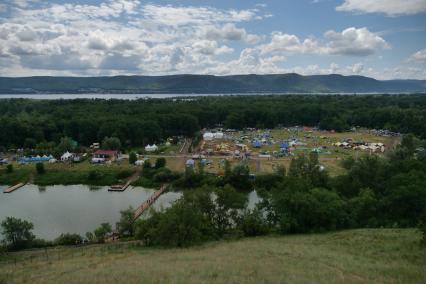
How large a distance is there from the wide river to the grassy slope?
9.18 meters

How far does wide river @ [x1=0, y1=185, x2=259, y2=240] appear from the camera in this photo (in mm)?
30438

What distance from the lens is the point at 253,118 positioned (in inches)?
3684

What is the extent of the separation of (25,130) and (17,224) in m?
46.1

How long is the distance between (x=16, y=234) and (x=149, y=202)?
14.1 meters

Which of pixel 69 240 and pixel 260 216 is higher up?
pixel 260 216

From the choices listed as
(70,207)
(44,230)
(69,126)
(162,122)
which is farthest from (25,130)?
(44,230)

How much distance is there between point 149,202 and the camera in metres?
36.2

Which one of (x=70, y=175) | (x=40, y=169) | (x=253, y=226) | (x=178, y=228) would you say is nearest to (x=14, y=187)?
→ (x=40, y=169)

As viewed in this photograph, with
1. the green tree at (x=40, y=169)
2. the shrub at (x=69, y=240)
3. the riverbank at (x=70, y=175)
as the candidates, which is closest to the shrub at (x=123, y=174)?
the riverbank at (x=70, y=175)

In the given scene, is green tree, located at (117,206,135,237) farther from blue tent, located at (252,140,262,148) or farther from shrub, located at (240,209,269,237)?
blue tent, located at (252,140,262,148)

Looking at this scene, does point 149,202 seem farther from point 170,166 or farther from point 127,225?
point 170,166

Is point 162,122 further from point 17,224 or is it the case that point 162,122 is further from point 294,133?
point 17,224

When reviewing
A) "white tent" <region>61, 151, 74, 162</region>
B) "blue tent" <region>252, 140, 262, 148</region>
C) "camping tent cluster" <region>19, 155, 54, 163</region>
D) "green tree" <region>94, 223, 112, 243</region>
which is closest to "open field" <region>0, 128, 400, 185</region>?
Result: "blue tent" <region>252, 140, 262, 148</region>

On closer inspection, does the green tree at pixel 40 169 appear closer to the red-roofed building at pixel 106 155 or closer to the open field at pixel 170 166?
the open field at pixel 170 166
